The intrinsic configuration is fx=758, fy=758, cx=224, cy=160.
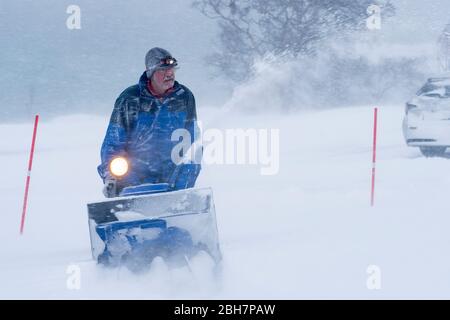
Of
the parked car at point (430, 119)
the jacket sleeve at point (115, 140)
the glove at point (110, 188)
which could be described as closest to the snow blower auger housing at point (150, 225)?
the glove at point (110, 188)

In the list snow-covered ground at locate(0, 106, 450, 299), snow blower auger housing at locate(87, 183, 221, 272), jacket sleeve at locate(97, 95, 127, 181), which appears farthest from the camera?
snow-covered ground at locate(0, 106, 450, 299)

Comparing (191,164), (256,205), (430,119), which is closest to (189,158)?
(191,164)

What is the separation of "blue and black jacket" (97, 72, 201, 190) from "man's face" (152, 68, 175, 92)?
37 millimetres

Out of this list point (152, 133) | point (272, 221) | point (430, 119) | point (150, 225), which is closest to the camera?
point (150, 225)

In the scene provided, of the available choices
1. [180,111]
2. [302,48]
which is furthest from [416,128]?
[180,111]

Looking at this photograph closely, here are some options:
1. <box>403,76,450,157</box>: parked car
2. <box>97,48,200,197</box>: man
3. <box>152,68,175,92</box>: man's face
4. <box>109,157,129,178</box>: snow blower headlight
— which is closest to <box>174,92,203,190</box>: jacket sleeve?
<box>97,48,200,197</box>: man

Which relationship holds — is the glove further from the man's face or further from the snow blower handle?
the man's face

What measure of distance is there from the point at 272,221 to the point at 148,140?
0.84 m

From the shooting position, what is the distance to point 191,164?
3.33 metres

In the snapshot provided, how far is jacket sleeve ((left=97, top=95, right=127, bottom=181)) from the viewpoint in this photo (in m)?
3.28

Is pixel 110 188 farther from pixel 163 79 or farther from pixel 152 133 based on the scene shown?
pixel 163 79

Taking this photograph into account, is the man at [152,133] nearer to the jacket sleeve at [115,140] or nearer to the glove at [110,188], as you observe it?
the jacket sleeve at [115,140]

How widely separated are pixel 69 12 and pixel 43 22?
0.52 ft

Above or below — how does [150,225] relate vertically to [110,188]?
below
